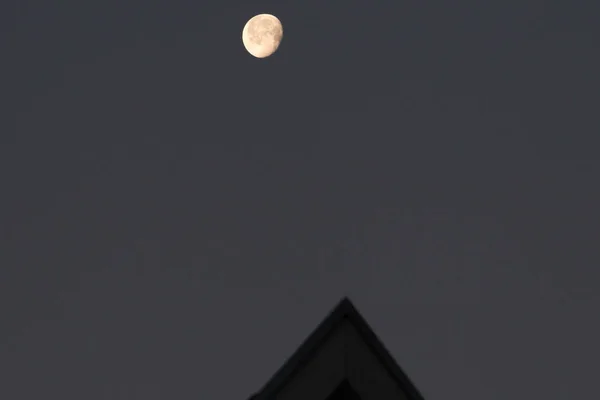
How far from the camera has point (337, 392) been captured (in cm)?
673

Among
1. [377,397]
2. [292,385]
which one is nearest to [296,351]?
[292,385]

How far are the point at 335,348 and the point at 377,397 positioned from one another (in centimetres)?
54

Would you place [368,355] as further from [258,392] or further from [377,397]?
[258,392]

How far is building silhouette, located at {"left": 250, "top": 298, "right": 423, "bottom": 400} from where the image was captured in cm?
641

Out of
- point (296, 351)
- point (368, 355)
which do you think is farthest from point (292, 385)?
point (368, 355)

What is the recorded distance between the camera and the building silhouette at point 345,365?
641cm

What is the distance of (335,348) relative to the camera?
21.6 feet

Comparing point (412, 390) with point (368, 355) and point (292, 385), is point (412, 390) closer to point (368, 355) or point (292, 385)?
point (368, 355)

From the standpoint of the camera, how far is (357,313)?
6551 millimetres

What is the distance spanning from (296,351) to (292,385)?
28 centimetres

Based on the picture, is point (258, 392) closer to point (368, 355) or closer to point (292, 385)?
point (292, 385)

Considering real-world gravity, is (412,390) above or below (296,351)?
below

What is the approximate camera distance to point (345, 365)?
653 centimetres

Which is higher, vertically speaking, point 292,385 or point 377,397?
point 292,385
